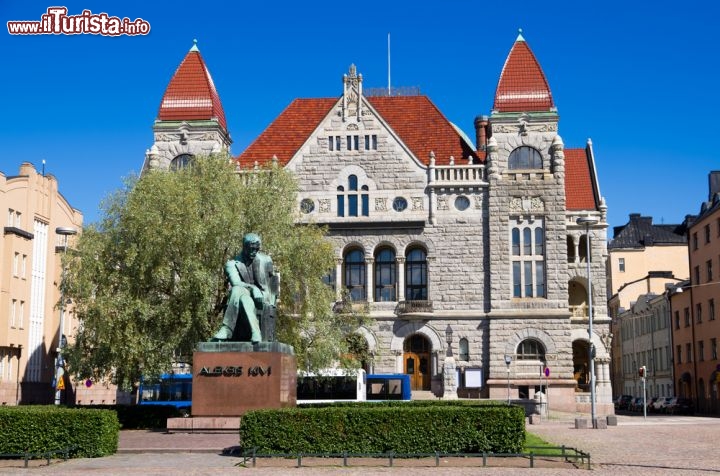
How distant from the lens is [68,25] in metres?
28.7

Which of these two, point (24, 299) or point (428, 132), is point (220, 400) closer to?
point (24, 299)

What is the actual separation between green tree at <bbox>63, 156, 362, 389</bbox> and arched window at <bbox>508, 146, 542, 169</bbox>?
800 inches

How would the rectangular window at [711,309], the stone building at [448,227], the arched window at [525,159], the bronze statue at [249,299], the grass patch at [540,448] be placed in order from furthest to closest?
the rectangular window at [711,309]
the arched window at [525,159]
the stone building at [448,227]
the bronze statue at [249,299]
the grass patch at [540,448]

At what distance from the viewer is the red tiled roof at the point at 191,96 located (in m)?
→ 56.3

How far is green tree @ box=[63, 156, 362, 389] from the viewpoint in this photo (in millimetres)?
33719

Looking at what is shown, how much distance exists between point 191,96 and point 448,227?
17525mm

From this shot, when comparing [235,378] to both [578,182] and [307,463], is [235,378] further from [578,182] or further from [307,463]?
[578,182]

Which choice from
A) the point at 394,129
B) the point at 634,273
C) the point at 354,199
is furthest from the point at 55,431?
the point at 634,273

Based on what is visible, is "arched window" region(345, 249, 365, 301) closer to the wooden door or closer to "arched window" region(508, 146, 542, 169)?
the wooden door

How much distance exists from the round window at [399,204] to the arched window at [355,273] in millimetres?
3386

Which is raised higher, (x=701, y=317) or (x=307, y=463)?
(x=701, y=317)

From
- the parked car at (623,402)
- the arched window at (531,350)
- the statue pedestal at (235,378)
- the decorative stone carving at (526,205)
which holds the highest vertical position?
the decorative stone carving at (526,205)

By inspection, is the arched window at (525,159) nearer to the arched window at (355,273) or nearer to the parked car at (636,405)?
the arched window at (355,273)

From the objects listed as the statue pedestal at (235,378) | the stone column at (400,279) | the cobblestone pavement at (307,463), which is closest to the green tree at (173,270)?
the cobblestone pavement at (307,463)
